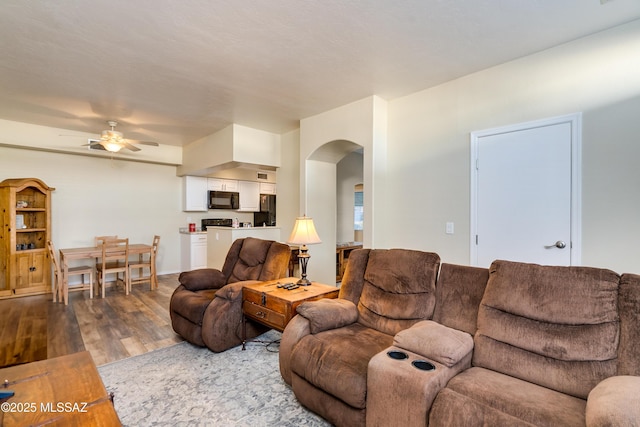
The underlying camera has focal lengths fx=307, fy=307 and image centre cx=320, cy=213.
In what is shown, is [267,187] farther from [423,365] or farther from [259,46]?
[423,365]

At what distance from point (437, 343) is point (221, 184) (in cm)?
615

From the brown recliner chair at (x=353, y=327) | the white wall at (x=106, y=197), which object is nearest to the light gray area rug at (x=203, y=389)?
the brown recliner chair at (x=353, y=327)

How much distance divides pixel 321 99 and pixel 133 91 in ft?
7.01

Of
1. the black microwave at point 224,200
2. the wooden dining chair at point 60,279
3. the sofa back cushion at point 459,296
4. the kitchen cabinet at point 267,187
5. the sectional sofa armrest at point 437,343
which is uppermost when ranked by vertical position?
the kitchen cabinet at point 267,187

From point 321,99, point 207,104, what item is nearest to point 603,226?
point 321,99

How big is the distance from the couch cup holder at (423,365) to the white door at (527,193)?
1.82 m

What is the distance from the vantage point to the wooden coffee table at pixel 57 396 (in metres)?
1.27

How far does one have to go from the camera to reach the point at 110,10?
2100mm

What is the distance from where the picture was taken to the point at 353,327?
2.25 m

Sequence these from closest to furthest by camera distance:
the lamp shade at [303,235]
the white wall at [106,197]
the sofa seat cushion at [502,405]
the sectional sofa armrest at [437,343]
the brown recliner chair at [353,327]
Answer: the sofa seat cushion at [502,405], the sectional sofa armrest at [437,343], the brown recliner chair at [353,327], the lamp shade at [303,235], the white wall at [106,197]

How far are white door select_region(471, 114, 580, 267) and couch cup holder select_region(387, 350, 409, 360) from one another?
5.94ft

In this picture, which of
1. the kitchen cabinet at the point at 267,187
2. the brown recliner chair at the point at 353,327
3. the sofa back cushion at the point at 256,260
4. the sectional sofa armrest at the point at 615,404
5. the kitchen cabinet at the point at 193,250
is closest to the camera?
the sectional sofa armrest at the point at 615,404

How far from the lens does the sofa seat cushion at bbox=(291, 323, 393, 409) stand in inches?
64.8

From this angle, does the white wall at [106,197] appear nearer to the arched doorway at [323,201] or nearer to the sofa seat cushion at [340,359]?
the arched doorway at [323,201]
